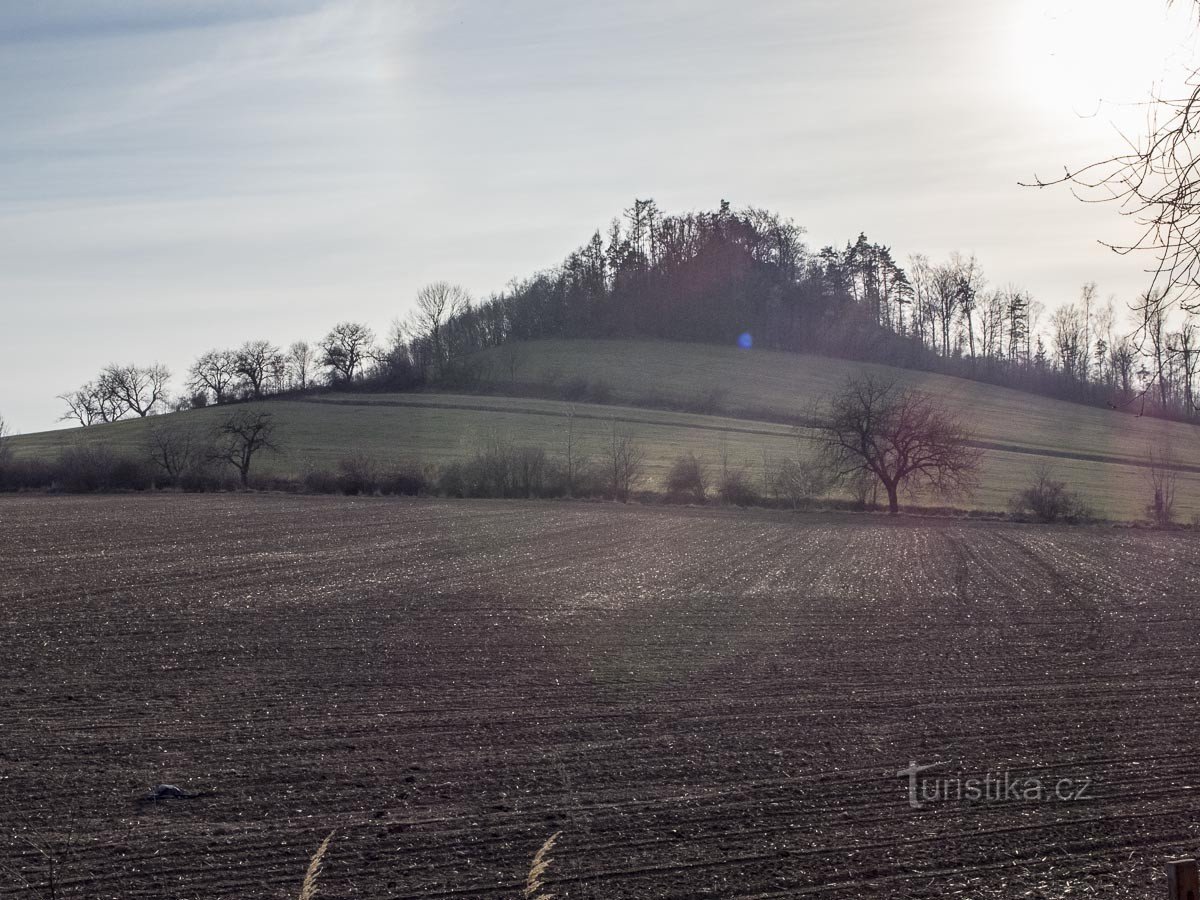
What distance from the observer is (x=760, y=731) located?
10586 millimetres

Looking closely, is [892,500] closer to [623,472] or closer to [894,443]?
[894,443]

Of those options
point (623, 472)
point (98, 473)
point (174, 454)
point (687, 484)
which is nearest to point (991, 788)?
point (687, 484)

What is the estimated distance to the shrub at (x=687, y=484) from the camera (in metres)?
48.2

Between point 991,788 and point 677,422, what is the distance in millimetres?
60998

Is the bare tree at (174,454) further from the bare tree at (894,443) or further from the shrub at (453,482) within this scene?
the bare tree at (894,443)

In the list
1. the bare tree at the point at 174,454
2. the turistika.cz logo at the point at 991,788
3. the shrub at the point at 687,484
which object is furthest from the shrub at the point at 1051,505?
the bare tree at the point at 174,454

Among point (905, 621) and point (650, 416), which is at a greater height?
point (650, 416)

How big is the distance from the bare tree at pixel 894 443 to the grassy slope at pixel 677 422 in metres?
5.07

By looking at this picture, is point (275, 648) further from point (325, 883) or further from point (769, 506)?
point (769, 506)

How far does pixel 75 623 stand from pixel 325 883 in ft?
37.9


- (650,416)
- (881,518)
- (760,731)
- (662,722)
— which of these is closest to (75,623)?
(662,722)

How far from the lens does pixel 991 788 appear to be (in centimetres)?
884

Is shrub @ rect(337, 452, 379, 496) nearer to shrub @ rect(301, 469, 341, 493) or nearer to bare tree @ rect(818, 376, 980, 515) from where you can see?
shrub @ rect(301, 469, 341, 493)

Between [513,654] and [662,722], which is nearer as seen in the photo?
[662,722]
